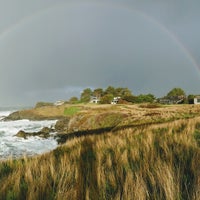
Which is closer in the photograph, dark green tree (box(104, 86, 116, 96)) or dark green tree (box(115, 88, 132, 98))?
dark green tree (box(115, 88, 132, 98))

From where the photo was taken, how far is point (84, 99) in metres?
97.2

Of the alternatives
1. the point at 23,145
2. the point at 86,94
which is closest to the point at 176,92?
the point at 86,94

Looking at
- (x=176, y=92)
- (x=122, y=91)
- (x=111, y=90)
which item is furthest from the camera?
(x=176, y=92)

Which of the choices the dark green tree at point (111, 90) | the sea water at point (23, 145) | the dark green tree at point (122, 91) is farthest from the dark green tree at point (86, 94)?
the sea water at point (23, 145)

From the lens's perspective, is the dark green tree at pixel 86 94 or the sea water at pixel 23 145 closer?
the sea water at pixel 23 145

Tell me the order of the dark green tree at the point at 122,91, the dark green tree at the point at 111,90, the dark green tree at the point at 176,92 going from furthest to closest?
the dark green tree at the point at 176,92 < the dark green tree at the point at 111,90 < the dark green tree at the point at 122,91

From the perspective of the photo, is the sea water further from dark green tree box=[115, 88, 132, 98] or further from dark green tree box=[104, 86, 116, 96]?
dark green tree box=[104, 86, 116, 96]

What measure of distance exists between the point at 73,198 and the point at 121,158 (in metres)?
1.01

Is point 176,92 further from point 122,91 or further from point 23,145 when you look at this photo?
point 23,145

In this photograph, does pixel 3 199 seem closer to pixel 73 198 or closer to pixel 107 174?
pixel 73 198

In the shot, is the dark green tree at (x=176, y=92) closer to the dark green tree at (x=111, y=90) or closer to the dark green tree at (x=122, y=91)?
the dark green tree at (x=122, y=91)

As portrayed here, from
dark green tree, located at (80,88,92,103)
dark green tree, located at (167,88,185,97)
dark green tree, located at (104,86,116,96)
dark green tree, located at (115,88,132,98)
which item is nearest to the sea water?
dark green tree, located at (115,88,132,98)

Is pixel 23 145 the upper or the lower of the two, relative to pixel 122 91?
lower

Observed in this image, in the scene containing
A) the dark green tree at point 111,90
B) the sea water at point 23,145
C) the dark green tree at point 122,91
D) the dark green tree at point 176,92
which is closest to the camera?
the sea water at point 23,145
